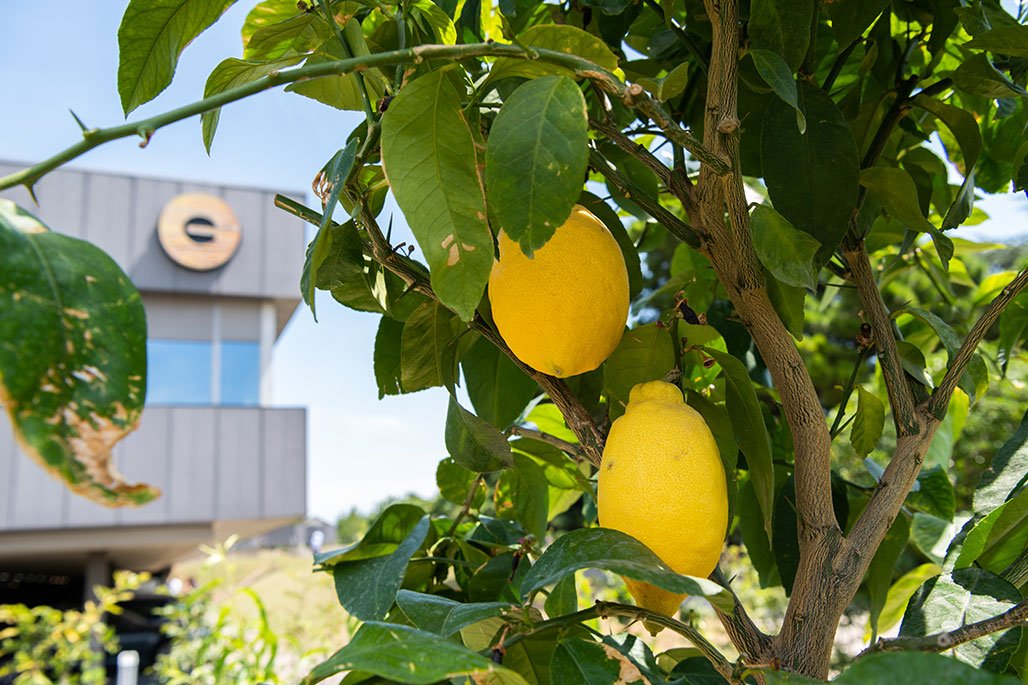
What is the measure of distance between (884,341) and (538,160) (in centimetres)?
27

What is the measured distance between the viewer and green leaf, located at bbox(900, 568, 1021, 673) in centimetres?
37

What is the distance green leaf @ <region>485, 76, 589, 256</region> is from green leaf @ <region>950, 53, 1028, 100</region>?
27 centimetres

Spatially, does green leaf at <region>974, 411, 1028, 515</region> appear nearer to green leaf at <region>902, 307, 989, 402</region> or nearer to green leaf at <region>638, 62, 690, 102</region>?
green leaf at <region>902, 307, 989, 402</region>

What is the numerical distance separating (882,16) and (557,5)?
0.21m

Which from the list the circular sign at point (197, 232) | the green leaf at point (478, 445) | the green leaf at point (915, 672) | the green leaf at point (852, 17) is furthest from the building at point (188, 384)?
the green leaf at point (915, 672)

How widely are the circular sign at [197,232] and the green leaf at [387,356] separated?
21.6ft

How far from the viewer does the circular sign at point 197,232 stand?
6.64m

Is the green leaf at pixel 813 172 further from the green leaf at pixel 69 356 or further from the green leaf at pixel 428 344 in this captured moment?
the green leaf at pixel 69 356

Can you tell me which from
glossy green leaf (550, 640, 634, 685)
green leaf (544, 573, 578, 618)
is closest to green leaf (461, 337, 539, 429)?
green leaf (544, 573, 578, 618)

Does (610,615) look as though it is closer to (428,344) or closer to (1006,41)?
(428,344)

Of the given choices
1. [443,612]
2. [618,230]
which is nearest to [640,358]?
[618,230]

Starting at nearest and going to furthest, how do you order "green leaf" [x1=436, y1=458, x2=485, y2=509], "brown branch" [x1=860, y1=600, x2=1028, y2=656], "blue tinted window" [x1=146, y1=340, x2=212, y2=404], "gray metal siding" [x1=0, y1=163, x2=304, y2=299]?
"brown branch" [x1=860, y1=600, x2=1028, y2=656] → "green leaf" [x1=436, y1=458, x2=485, y2=509] → "blue tinted window" [x1=146, y1=340, x2=212, y2=404] → "gray metal siding" [x1=0, y1=163, x2=304, y2=299]

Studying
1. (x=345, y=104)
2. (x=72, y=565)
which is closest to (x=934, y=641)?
(x=345, y=104)

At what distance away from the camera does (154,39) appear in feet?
1.23
